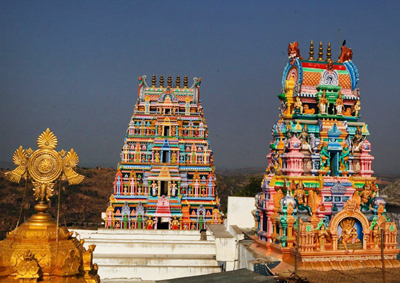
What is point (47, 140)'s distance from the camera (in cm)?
622

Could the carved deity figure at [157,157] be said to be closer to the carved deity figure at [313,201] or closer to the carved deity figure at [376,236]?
the carved deity figure at [313,201]

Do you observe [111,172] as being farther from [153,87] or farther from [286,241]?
[286,241]

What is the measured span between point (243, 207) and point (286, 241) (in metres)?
6.70

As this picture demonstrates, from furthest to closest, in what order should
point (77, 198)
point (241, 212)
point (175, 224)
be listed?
point (77, 198), point (175, 224), point (241, 212)

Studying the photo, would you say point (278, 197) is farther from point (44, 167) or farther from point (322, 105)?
point (44, 167)

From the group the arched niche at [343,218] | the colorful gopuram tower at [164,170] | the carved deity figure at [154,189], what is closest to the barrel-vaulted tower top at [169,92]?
the colorful gopuram tower at [164,170]

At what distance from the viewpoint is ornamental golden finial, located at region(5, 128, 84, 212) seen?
6.07m

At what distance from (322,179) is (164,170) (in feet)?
41.6

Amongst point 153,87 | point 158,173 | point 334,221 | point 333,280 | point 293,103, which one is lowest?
point 333,280

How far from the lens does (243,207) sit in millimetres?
21016

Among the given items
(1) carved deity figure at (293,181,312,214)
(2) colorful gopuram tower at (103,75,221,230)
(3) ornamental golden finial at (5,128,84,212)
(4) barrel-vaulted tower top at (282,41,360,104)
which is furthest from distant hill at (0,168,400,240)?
(3) ornamental golden finial at (5,128,84,212)

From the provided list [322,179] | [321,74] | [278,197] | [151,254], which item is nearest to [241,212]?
[151,254]

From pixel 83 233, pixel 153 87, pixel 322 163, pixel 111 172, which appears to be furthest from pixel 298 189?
pixel 111 172

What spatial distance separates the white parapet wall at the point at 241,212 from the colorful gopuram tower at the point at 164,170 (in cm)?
553
